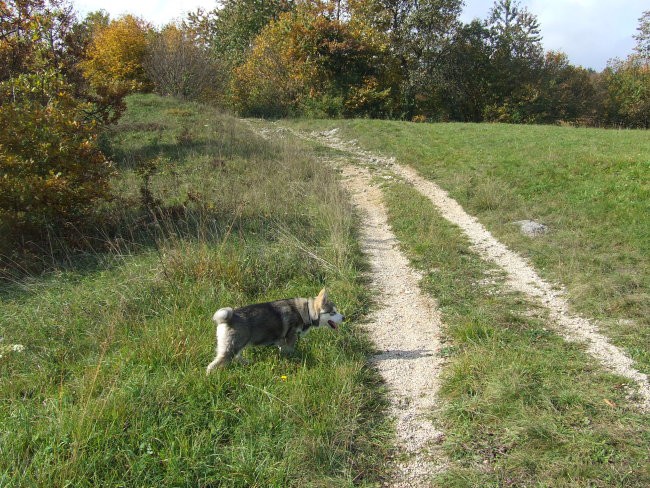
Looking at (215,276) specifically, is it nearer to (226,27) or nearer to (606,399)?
(606,399)

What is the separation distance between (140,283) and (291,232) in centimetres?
340

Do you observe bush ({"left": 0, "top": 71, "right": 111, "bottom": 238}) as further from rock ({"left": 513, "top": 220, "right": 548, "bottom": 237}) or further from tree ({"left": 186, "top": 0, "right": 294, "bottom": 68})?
tree ({"left": 186, "top": 0, "right": 294, "bottom": 68})

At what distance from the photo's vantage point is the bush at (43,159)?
8945mm

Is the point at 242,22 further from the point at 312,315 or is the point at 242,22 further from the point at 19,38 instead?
the point at 312,315

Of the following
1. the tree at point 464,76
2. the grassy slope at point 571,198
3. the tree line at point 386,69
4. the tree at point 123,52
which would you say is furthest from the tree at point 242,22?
the grassy slope at point 571,198

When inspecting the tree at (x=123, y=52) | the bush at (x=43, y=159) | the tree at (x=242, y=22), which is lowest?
the bush at (x=43, y=159)

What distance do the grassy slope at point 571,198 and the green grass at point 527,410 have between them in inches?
35.9

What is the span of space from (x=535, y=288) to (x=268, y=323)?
4.62 meters

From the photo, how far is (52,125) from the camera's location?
9461mm

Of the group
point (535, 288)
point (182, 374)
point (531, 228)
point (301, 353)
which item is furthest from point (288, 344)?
point (531, 228)

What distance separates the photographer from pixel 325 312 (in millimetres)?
5707

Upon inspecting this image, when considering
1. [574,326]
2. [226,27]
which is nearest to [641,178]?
[574,326]

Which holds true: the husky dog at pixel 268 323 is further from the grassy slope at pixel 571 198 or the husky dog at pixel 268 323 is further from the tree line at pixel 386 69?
the tree line at pixel 386 69

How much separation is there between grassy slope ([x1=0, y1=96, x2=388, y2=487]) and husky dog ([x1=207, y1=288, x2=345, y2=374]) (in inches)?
8.1
